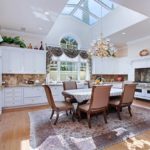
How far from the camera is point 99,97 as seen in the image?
317 centimetres

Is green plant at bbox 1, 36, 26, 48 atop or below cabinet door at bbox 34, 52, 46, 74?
atop

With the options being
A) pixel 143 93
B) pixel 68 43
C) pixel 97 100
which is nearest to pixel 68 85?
pixel 97 100

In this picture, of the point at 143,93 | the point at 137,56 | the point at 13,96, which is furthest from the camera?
the point at 137,56

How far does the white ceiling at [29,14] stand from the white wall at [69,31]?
1.01 metres

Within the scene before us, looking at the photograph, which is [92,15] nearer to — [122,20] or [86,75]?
[122,20]

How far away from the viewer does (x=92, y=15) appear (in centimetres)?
665

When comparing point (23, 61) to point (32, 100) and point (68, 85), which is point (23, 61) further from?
point (68, 85)

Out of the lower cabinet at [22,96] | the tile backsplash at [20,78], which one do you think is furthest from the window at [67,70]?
the lower cabinet at [22,96]

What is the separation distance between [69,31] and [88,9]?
4.41ft

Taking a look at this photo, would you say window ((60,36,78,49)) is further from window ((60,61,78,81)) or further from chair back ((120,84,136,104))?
chair back ((120,84,136,104))

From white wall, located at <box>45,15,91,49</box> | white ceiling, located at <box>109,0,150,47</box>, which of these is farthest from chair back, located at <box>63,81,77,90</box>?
white ceiling, located at <box>109,0,150,47</box>

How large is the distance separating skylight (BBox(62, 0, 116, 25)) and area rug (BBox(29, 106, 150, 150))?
455 centimetres

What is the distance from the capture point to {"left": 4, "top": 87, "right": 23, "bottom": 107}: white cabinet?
4832 millimetres

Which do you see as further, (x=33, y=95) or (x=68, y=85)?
(x=33, y=95)
